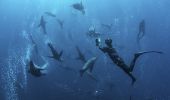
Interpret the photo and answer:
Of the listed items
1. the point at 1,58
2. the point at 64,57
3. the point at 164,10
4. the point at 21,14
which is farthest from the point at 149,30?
the point at 1,58

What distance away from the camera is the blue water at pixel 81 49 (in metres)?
13.7

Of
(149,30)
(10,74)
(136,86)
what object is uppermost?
(149,30)

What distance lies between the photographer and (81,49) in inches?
558

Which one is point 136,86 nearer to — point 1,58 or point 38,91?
point 38,91

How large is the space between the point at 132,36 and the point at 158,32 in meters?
1.41

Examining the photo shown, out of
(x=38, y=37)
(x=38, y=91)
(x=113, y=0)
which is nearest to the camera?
(x=38, y=91)

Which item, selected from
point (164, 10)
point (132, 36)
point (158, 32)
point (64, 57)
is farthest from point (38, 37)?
point (164, 10)

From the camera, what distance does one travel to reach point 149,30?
16.8 meters

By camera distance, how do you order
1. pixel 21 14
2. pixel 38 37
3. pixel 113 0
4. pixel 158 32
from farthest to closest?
pixel 113 0 → pixel 158 32 → pixel 21 14 → pixel 38 37

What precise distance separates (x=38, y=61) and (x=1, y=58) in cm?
166

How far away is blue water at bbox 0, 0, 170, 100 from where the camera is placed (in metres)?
13.7

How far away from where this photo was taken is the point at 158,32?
16906 millimetres

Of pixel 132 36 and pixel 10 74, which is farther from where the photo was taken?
pixel 132 36

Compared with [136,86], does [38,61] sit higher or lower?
higher
